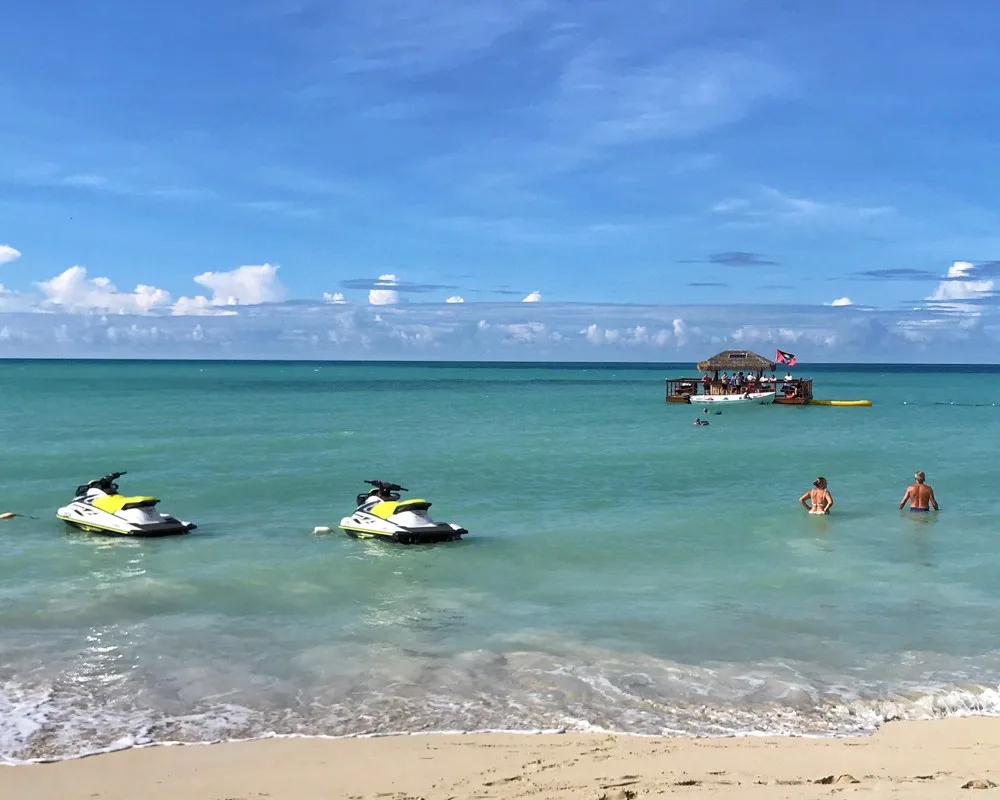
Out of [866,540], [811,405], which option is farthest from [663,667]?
[811,405]

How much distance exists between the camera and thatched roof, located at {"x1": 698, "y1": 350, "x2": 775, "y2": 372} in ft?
216

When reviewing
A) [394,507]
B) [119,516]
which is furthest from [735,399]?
[119,516]

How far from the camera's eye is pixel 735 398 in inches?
2608

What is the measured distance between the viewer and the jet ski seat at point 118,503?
18.3 m

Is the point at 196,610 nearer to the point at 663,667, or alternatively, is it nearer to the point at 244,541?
the point at 244,541

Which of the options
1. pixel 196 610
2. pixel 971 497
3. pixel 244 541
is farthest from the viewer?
pixel 971 497

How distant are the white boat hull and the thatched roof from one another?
184 centimetres

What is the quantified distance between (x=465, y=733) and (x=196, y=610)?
5909mm

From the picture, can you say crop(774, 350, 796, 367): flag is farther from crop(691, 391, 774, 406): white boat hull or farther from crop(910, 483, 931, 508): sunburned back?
crop(910, 483, 931, 508): sunburned back

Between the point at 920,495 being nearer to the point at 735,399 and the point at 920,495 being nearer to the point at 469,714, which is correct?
the point at 469,714

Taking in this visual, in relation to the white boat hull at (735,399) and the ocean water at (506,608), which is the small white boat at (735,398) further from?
the ocean water at (506,608)

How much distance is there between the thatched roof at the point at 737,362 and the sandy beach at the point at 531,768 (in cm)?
5870

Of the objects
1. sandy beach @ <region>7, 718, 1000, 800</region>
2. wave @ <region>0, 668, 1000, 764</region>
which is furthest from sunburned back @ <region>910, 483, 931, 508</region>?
sandy beach @ <region>7, 718, 1000, 800</region>

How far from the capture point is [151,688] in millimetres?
9992
